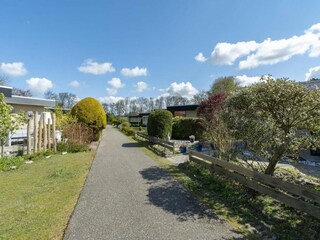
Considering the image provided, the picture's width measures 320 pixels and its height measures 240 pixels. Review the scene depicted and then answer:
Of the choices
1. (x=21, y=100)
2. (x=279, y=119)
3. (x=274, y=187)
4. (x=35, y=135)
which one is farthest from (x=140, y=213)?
(x=21, y=100)

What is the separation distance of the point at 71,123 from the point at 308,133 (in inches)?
606

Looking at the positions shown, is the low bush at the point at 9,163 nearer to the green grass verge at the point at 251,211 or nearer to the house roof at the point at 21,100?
the green grass verge at the point at 251,211

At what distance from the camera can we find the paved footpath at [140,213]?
4.21 metres

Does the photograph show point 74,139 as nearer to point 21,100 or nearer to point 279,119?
point 21,100

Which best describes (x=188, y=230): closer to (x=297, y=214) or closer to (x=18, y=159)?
(x=297, y=214)

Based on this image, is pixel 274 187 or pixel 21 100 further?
pixel 21 100

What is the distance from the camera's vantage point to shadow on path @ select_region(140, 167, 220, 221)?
5141mm

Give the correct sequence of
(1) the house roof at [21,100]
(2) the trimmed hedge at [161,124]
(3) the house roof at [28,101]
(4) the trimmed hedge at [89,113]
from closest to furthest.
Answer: (2) the trimmed hedge at [161,124], (4) the trimmed hedge at [89,113], (1) the house roof at [21,100], (3) the house roof at [28,101]

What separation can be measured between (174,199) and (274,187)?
255cm

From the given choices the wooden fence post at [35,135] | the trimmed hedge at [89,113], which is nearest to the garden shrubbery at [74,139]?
the trimmed hedge at [89,113]

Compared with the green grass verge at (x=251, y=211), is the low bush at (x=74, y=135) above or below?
above

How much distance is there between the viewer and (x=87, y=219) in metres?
4.78

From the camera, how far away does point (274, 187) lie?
5.73 metres

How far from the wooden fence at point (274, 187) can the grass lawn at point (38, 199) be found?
4534mm
